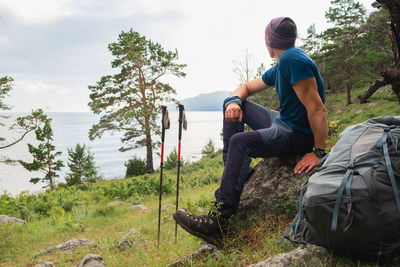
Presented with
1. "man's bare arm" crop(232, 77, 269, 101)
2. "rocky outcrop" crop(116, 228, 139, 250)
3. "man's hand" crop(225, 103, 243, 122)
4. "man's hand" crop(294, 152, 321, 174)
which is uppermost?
"man's bare arm" crop(232, 77, 269, 101)

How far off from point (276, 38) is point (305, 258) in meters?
2.07

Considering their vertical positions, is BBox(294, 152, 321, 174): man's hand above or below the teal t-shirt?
below

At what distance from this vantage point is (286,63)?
254 cm

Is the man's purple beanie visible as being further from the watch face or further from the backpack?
the backpack

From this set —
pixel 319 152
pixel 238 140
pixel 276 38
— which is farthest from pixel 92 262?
pixel 276 38

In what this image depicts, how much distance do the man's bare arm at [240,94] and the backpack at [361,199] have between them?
45.0 inches

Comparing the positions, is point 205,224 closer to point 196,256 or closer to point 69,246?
point 196,256

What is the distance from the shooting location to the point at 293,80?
2479mm

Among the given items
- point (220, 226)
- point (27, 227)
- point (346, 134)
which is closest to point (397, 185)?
point (346, 134)

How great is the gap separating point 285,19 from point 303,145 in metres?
1.33

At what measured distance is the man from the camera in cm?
248

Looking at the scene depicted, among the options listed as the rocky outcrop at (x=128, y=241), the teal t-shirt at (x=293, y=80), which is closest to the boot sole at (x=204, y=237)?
the teal t-shirt at (x=293, y=80)

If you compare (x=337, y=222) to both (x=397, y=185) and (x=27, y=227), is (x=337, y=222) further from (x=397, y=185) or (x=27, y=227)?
(x=27, y=227)

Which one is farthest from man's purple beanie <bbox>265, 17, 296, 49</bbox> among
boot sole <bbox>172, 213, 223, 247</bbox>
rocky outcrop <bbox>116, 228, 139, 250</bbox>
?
rocky outcrop <bbox>116, 228, 139, 250</bbox>
